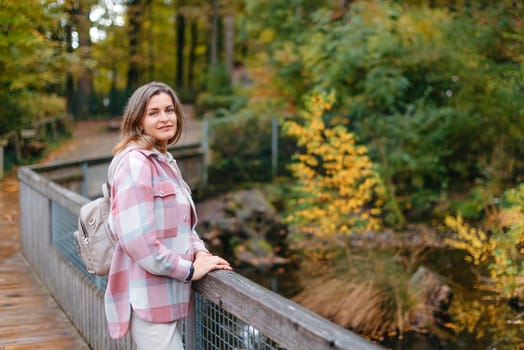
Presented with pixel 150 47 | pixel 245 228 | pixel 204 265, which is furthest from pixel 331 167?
pixel 150 47

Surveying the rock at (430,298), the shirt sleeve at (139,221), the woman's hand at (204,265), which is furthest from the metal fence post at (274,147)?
the shirt sleeve at (139,221)

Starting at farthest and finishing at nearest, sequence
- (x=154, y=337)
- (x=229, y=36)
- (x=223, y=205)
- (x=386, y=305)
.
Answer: (x=229, y=36) < (x=223, y=205) < (x=386, y=305) < (x=154, y=337)

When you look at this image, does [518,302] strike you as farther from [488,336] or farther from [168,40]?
[168,40]

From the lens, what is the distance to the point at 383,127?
13930 mm

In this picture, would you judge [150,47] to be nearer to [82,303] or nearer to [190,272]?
[82,303]

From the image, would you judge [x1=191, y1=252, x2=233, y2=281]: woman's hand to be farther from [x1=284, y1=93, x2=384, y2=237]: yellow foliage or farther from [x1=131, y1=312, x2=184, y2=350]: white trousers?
[x1=284, y1=93, x2=384, y2=237]: yellow foliage

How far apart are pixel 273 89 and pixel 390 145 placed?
6.69 meters

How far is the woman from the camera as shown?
8.32 feet

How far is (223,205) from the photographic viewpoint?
14945mm

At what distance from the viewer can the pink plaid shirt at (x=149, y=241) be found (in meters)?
2.53

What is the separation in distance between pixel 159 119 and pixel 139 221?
1.76ft

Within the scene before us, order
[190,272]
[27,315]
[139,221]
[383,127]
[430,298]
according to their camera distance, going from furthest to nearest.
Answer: [383,127] → [430,298] → [27,315] → [190,272] → [139,221]

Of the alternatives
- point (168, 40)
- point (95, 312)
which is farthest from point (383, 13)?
point (168, 40)

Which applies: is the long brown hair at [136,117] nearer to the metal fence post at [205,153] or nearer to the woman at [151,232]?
the woman at [151,232]
